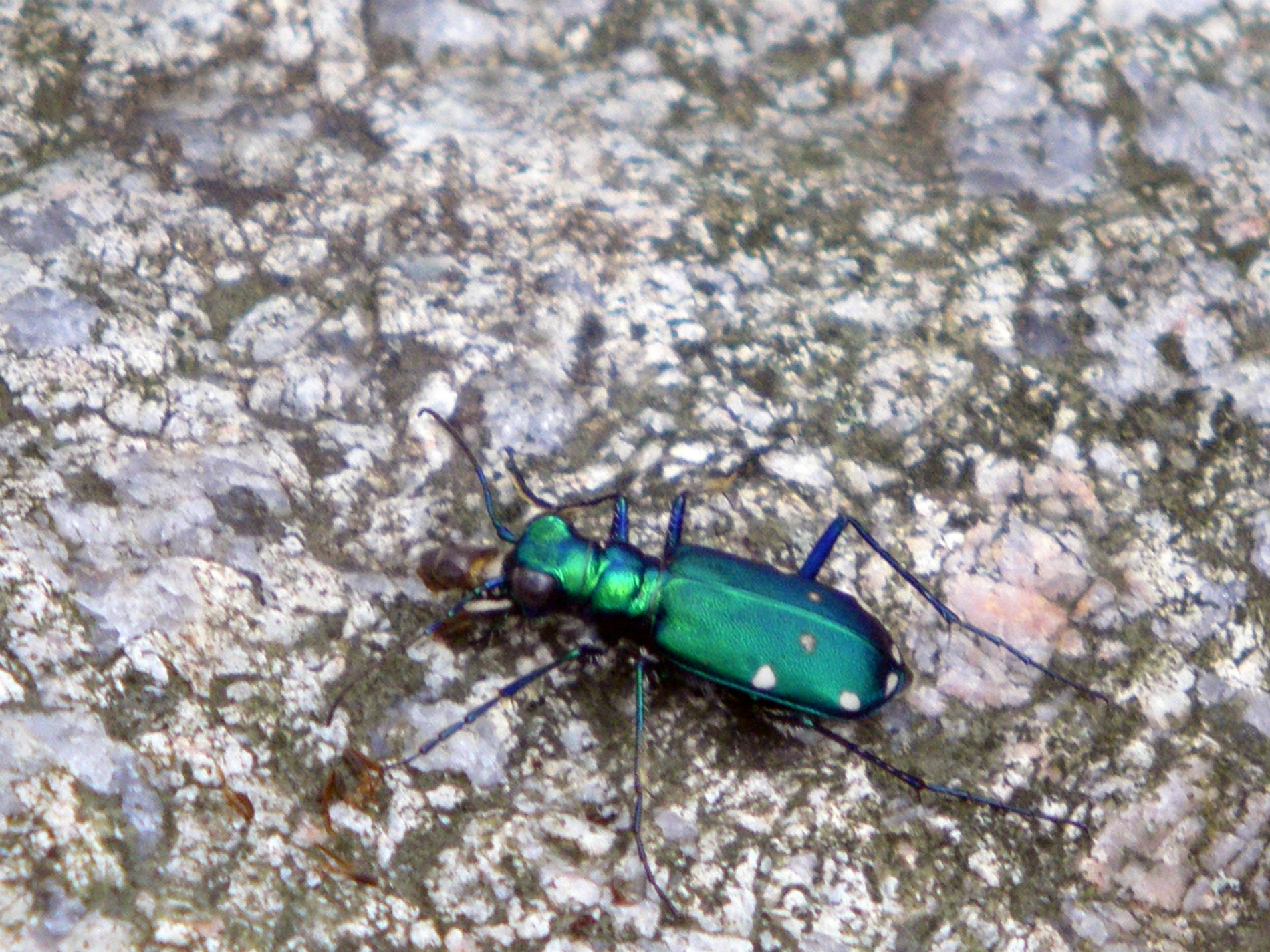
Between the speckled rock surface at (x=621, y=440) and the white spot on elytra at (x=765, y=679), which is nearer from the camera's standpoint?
the speckled rock surface at (x=621, y=440)

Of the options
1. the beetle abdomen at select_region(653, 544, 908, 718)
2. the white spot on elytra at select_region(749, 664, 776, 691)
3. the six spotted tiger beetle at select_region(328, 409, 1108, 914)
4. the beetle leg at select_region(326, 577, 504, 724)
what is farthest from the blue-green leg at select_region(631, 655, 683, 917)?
the beetle leg at select_region(326, 577, 504, 724)

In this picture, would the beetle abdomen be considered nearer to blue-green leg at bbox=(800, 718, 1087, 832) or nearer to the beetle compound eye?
blue-green leg at bbox=(800, 718, 1087, 832)

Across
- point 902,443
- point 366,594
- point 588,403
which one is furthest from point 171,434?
point 902,443

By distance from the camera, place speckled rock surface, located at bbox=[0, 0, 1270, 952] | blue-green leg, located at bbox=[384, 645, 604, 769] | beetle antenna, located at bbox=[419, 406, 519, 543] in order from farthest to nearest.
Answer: beetle antenna, located at bbox=[419, 406, 519, 543] < blue-green leg, located at bbox=[384, 645, 604, 769] < speckled rock surface, located at bbox=[0, 0, 1270, 952]

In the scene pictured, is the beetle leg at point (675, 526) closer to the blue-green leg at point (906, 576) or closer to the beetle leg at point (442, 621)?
the blue-green leg at point (906, 576)

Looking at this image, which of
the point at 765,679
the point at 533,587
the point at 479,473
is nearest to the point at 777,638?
the point at 765,679

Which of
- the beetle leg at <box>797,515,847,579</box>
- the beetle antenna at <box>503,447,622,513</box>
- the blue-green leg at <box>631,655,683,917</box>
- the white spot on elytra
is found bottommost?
the blue-green leg at <box>631,655,683,917</box>

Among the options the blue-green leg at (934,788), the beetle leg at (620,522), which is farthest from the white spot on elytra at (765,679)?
the beetle leg at (620,522)

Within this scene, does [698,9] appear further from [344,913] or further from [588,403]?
[344,913]
